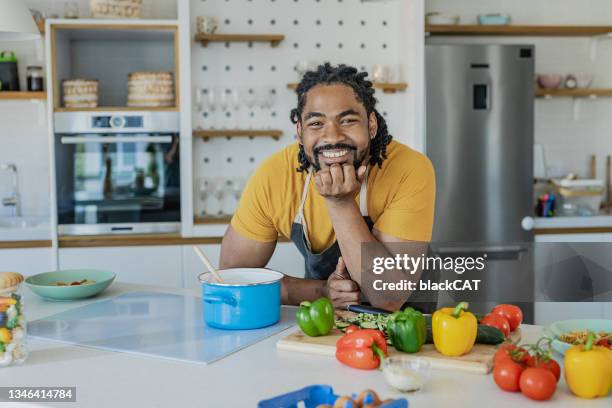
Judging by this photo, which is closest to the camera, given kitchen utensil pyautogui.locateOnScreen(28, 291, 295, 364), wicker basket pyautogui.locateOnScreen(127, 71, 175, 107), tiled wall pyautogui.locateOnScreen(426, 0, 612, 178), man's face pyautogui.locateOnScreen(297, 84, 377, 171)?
kitchen utensil pyautogui.locateOnScreen(28, 291, 295, 364)

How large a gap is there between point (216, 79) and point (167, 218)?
Answer: 92 cm

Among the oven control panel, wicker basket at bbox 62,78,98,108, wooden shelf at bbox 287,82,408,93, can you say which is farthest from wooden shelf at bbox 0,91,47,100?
wooden shelf at bbox 287,82,408,93

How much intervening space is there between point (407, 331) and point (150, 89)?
2850 millimetres

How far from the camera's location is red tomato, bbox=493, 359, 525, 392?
132cm

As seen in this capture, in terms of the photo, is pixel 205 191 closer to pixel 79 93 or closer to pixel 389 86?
pixel 79 93

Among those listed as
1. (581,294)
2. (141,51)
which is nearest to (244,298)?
(141,51)

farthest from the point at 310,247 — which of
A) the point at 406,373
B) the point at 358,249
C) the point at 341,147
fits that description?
the point at 406,373

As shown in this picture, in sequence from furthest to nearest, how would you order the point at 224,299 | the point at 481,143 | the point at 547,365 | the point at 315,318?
the point at 481,143
the point at 224,299
the point at 315,318
the point at 547,365

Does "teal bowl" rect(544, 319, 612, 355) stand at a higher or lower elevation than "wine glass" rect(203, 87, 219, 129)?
lower

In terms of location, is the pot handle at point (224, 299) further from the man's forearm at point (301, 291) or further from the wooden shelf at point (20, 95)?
the wooden shelf at point (20, 95)

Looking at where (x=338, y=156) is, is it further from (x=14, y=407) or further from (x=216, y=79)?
(x=216, y=79)

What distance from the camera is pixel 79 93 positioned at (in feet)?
12.9

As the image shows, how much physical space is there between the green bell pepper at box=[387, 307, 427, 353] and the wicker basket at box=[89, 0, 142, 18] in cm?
301

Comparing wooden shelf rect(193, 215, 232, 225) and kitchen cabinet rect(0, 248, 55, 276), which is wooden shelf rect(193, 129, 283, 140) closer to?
wooden shelf rect(193, 215, 232, 225)
